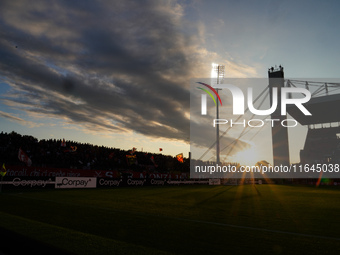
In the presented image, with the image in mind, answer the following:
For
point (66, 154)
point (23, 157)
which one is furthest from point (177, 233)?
point (66, 154)

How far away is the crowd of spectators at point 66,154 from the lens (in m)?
27.7

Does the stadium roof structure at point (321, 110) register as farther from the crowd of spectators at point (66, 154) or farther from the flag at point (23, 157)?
the flag at point (23, 157)

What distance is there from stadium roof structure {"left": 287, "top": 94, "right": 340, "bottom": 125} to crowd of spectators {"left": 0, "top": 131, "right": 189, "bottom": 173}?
31.8 metres

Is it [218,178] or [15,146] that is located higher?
[15,146]

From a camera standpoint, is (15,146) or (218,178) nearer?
(15,146)

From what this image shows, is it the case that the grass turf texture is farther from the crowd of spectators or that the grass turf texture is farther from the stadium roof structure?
the stadium roof structure

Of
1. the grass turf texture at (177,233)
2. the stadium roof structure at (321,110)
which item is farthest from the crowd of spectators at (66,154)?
the stadium roof structure at (321,110)

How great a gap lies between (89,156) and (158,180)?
10458 millimetres

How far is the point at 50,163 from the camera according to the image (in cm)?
3023

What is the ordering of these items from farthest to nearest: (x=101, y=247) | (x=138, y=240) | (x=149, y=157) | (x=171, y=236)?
(x=149, y=157) → (x=171, y=236) → (x=138, y=240) → (x=101, y=247)

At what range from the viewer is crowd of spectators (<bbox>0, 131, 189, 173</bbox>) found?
27656mm

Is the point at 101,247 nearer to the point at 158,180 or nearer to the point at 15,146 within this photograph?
the point at 15,146

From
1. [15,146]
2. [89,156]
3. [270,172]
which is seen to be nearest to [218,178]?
[270,172]

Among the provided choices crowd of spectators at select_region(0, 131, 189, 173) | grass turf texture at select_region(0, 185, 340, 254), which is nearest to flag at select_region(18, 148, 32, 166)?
crowd of spectators at select_region(0, 131, 189, 173)
